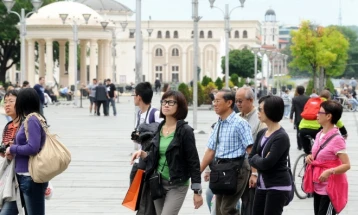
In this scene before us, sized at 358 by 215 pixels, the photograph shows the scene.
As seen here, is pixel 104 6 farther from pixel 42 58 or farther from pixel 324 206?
pixel 324 206

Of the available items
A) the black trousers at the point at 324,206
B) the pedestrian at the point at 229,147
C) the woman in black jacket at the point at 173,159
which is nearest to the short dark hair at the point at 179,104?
the woman in black jacket at the point at 173,159

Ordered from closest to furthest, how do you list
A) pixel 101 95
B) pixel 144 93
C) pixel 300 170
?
1. pixel 144 93
2. pixel 300 170
3. pixel 101 95

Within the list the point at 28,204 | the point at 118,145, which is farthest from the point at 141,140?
the point at 118,145

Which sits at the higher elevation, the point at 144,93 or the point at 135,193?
the point at 144,93

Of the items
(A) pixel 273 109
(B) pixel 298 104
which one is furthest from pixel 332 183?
(B) pixel 298 104

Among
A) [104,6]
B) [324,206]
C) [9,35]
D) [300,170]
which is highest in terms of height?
[104,6]

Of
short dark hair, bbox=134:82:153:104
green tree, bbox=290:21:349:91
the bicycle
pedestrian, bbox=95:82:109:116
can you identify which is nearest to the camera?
short dark hair, bbox=134:82:153:104

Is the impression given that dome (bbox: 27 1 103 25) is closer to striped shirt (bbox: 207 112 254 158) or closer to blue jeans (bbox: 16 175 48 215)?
striped shirt (bbox: 207 112 254 158)

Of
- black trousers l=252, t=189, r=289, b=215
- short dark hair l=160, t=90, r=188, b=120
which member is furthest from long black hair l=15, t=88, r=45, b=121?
black trousers l=252, t=189, r=289, b=215

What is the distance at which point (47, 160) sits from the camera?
8.71 meters

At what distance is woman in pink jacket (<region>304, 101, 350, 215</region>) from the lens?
924 centimetres

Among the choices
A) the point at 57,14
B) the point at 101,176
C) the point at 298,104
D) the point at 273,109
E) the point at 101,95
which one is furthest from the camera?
the point at 57,14

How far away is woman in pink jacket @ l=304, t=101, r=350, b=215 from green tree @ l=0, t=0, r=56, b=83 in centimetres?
7669

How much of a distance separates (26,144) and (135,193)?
977 mm
